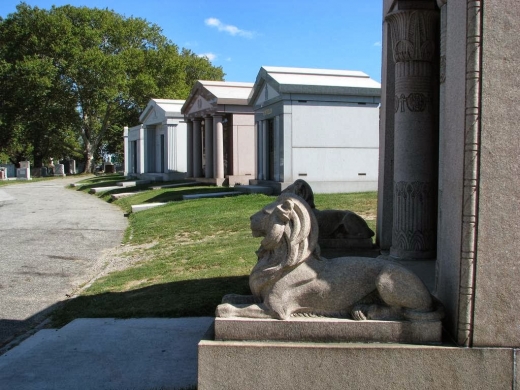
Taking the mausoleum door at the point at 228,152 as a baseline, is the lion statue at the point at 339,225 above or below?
below

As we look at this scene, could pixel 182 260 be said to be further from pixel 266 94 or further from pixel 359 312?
pixel 266 94

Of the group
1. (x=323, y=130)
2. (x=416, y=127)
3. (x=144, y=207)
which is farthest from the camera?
(x=144, y=207)

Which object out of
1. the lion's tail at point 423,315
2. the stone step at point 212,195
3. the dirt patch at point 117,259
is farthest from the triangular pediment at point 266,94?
the lion's tail at point 423,315

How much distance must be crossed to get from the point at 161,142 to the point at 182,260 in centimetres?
2285

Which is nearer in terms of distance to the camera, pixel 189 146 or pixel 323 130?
pixel 323 130

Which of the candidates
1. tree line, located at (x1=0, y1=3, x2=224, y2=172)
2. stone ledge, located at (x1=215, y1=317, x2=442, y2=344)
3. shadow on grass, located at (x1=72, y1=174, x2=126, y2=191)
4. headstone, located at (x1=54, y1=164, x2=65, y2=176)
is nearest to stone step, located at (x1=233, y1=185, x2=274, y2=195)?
stone ledge, located at (x1=215, y1=317, x2=442, y2=344)

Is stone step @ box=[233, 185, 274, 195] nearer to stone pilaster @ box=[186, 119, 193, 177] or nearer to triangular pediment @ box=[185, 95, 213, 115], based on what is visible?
triangular pediment @ box=[185, 95, 213, 115]

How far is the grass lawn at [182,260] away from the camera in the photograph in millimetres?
7087

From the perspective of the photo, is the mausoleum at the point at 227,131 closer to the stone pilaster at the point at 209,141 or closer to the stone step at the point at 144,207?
the stone pilaster at the point at 209,141

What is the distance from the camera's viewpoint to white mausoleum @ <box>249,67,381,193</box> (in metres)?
17.6


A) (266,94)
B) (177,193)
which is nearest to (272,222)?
(266,94)

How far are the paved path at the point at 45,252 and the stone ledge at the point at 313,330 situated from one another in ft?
11.8

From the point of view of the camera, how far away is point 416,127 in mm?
6207

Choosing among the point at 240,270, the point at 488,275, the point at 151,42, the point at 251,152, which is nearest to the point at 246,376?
the point at 488,275
